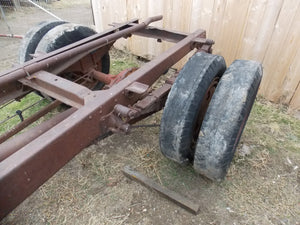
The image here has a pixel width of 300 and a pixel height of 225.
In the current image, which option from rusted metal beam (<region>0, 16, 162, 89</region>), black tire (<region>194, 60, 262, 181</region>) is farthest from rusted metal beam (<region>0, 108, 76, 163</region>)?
black tire (<region>194, 60, 262, 181</region>)

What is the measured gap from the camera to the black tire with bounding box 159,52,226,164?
170cm

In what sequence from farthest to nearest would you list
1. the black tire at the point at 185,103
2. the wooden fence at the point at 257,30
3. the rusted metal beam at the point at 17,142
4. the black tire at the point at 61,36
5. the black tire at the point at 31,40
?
the wooden fence at the point at 257,30 < the black tire at the point at 31,40 < the black tire at the point at 61,36 < the black tire at the point at 185,103 < the rusted metal beam at the point at 17,142

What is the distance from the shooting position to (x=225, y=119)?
162 cm

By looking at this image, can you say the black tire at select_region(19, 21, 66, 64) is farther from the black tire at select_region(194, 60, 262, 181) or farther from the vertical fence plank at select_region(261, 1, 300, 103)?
the vertical fence plank at select_region(261, 1, 300, 103)

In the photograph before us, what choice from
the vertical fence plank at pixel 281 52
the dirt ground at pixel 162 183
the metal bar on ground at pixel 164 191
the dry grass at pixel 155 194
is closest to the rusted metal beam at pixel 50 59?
the dirt ground at pixel 162 183

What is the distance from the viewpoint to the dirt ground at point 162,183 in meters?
2.00

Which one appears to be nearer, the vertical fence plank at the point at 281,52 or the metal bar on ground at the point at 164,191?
the metal bar on ground at the point at 164,191

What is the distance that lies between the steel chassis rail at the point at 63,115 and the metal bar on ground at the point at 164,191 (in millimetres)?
722

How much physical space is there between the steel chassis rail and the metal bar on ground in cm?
72

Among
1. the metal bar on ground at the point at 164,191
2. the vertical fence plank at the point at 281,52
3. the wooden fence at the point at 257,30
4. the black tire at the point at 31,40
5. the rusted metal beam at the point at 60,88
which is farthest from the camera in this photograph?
the wooden fence at the point at 257,30

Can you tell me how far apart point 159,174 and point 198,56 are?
1253 mm

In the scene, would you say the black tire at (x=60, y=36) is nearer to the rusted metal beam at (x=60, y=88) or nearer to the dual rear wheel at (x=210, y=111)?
the rusted metal beam at (x=60, y=88)

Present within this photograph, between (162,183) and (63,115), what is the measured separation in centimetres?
116

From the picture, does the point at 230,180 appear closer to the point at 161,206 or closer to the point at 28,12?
the point at 161,206
